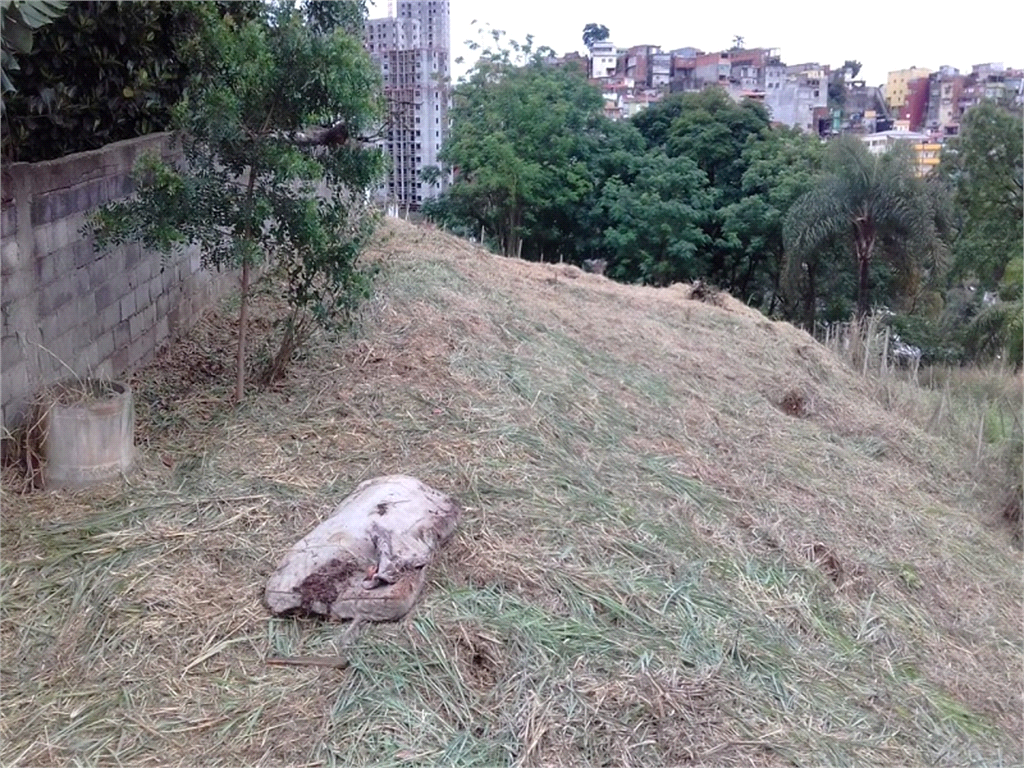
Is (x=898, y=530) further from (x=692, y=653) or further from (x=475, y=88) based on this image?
(x=475, y=88)

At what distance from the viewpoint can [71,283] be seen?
4.53m

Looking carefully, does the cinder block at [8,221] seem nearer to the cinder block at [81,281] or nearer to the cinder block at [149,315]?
the cinder block at [81,281]

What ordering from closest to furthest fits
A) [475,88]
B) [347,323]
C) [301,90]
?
1. [301,90]
2. [347,323]
3. [475,88]

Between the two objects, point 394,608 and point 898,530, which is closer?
point 394,608

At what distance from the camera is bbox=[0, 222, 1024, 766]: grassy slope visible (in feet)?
9.77

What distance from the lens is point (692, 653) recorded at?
11.3 feet

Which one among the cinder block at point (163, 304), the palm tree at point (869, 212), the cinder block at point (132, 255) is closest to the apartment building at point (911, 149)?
the palm tree at point (869, 212)

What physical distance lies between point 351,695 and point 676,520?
200 cm

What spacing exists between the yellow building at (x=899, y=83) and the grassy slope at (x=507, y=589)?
3809 centimetres

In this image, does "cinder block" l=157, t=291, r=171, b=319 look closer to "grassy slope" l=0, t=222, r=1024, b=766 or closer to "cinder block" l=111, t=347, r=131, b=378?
"grassy slope" l=0, t=222, r=1024, b=766

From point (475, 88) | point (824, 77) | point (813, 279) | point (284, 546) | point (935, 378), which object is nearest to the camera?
point (284, 546)

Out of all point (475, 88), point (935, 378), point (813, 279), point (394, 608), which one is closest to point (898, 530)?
point (394, 608)

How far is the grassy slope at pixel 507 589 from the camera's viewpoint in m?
2.98

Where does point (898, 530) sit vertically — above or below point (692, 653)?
below
